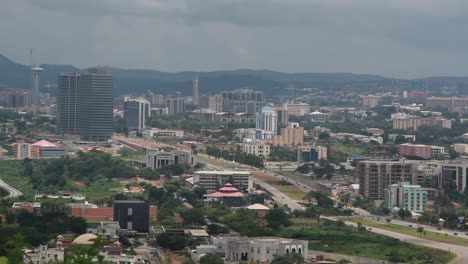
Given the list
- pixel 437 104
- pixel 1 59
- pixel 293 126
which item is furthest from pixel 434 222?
pixel 1 59

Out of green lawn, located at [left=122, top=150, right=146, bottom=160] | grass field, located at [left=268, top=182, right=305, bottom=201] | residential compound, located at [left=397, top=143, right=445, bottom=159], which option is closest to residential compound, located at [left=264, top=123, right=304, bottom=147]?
residential compound, located at [left=397, top=143, right=445, bottom=159]

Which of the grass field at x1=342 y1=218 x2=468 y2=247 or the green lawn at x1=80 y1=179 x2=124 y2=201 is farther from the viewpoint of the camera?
the green lawn at x1=80 y1=179 x2=124 y2=201

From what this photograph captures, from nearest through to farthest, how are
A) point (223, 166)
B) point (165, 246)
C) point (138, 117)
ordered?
point (165, 246), point (223, 166), point (138, 117)

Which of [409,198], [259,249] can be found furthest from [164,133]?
[259,249]

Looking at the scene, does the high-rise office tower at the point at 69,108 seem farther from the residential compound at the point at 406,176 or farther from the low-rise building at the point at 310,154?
the residential compound at the point at 406,176

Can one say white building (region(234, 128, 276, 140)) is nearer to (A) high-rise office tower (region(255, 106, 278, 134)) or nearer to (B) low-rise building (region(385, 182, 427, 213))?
(A) high-rise office tower (region(255, 106, 278, 134))

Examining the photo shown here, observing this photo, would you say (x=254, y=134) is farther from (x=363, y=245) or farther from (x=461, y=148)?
(x=363, y=245)

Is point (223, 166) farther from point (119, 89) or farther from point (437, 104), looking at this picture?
point (119, 89)
